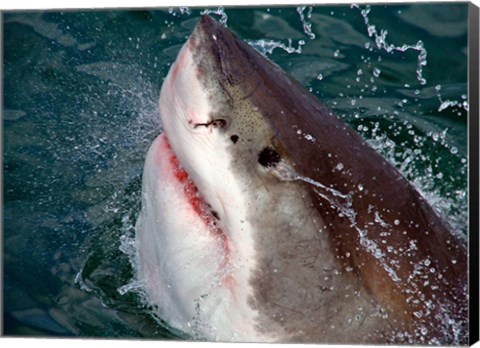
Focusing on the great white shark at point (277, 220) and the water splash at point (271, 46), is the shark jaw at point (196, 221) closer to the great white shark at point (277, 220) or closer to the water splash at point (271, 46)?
the great white shark at point (277, 220)

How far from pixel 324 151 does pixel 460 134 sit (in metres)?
0.65

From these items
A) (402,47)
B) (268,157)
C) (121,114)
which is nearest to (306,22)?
(402,47)

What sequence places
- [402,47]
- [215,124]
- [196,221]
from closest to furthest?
[215,124], [196,221], [402,47]

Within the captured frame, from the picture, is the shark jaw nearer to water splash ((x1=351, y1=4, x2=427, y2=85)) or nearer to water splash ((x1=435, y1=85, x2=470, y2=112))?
water splash ((x1=435, y1=85, x2=470, y2=112))

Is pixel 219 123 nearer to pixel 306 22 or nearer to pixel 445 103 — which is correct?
pixel 306 22

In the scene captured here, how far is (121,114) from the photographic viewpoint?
229cm

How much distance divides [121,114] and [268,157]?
933 mm

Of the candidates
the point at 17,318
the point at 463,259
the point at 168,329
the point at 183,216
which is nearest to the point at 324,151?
the point at 183,216

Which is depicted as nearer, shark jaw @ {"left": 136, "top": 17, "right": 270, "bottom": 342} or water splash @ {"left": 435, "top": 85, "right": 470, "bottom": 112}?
shark jaw @ {"left": 136, "top": 17, "right": 270, "bottom": 342}

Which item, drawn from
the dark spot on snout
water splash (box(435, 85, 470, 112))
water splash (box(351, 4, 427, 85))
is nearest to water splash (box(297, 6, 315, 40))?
water splash (box(351, 4, 427, 85))

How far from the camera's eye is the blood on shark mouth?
1493 mm

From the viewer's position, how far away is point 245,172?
1428 mm

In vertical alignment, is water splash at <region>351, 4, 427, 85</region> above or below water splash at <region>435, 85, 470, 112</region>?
above

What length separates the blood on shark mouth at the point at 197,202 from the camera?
1493 mm
